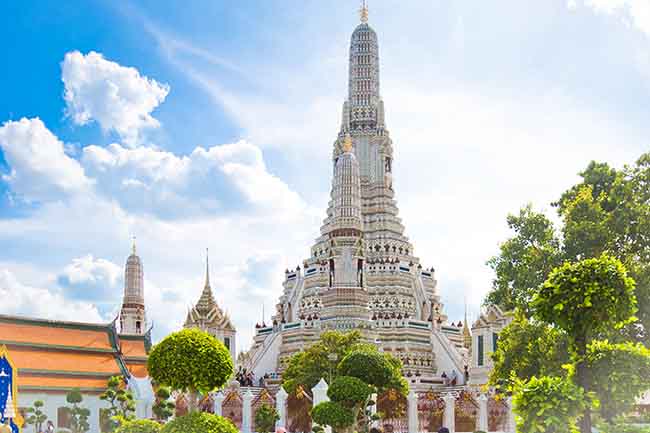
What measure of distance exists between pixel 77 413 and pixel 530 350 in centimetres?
1794

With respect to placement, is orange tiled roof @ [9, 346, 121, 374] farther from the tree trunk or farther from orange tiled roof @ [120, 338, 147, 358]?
the tree trunk

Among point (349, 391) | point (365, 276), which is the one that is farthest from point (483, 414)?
point (365, 276)

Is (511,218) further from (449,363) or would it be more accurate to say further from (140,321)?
(140,321)

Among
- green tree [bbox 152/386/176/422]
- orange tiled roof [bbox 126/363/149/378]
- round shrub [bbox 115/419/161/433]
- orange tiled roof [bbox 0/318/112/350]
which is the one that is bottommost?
green tree [bbox 152/386/176/422]

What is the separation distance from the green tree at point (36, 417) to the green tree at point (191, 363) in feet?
46.6

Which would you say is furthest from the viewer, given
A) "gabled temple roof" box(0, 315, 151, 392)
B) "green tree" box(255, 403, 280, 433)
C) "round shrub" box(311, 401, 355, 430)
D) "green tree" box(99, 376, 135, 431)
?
"gabled temple roof" box(0, 315, 151, 392)

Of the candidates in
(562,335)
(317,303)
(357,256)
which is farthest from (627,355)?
(317,303)

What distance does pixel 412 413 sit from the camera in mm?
40188

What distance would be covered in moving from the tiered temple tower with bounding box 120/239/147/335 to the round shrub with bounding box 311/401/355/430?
45.1 meters

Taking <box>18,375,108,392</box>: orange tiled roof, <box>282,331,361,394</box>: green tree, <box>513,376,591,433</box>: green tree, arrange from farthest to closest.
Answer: <box>282,331,361,394</box>: green tree
<box>18,375,108,392</box>: orange tiled roof
<box>513,376,591,433</box>: green tree

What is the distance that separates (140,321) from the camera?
67.9 m

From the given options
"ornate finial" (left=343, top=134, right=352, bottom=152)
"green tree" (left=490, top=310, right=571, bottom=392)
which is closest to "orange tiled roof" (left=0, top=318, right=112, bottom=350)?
"green tree" (left=490, top=310, right=571, bottom=392)

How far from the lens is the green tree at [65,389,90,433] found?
31875 mm

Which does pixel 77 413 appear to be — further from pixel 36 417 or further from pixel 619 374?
pixel 619 374
